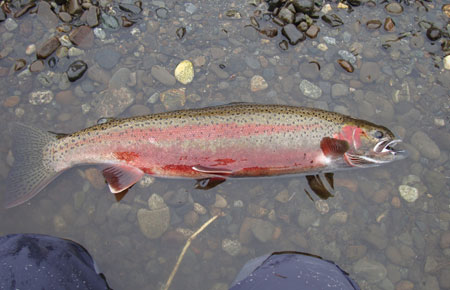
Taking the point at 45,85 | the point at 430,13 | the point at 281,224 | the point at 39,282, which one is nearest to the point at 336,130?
the point at 281,224

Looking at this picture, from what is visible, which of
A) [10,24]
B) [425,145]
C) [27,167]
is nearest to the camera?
[27,167]

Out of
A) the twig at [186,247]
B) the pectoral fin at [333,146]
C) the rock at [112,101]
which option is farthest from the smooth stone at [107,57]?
the pectoral fin at [333,146]

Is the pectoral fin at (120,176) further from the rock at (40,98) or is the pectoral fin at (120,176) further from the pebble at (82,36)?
the pebble at (82,36)

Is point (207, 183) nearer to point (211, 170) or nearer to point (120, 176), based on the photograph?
point (211, 170)

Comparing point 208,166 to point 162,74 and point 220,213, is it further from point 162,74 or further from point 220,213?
point 162,74

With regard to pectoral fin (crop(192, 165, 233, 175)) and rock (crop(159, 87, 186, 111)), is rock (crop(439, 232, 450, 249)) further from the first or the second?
rock (crop(159, 87, 186, 111))

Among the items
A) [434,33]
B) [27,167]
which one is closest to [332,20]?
[434,33]
